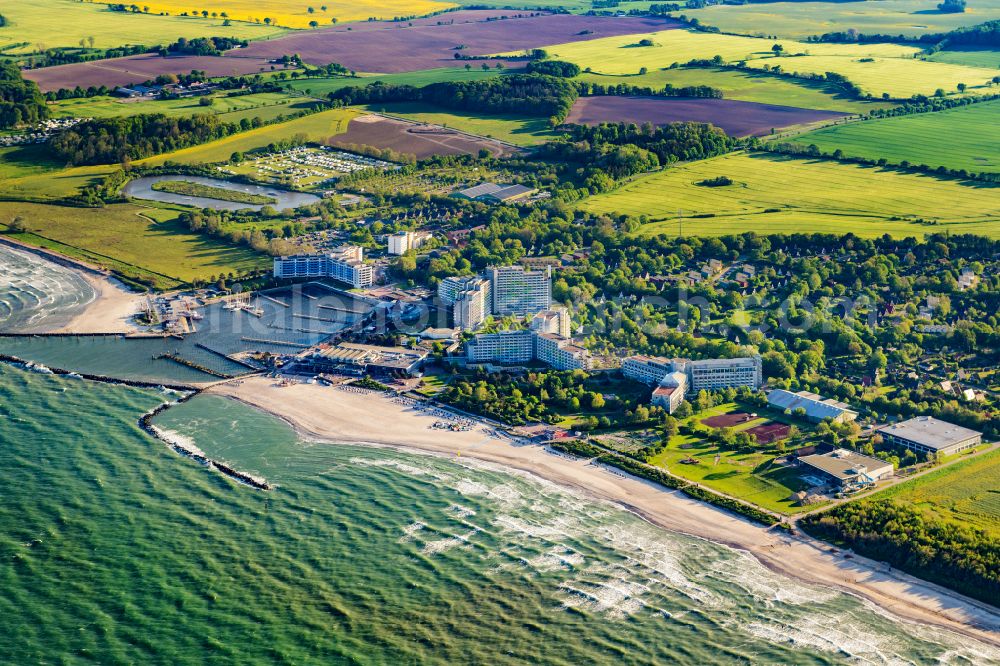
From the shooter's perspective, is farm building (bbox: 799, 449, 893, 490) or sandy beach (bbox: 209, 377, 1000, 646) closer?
sandy beach (bbox: 209, 377, 1000, 646)

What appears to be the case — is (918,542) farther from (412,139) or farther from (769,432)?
(412,139)

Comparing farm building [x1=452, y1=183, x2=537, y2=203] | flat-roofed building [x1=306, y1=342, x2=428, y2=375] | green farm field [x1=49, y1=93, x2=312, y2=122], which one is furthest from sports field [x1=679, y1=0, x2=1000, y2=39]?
flat-roofed building [x1=306, y1=342, x2=428, y2=375]

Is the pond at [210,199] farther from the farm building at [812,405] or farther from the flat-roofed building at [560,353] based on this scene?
the farm building at [812,405]

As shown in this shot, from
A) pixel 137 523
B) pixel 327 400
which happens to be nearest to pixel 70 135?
pixel 327 400

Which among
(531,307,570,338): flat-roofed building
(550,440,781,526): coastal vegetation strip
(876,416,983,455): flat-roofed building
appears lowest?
(550,440,781,526): coastal vegetation strip

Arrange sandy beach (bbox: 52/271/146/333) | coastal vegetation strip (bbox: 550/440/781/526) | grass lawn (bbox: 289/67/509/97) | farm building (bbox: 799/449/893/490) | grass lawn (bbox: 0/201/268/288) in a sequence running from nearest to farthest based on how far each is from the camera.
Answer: coastal vegetation strip (bbox: 550/440/781/526) < farm building (bbox: 799/449/893/490) < sandy beach (bbox: 52/271/146/333) < grass lawn (bbox: 0/201/268/288) < grass lawn (bbox: 289/67/509/97)

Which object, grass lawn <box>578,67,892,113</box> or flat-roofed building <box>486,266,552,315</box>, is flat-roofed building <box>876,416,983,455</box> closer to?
→ flat-roofed building <box>486,266,552,315</box>

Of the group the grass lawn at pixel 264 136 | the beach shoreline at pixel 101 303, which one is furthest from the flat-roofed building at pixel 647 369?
the grass lawn at pixel 264 136
